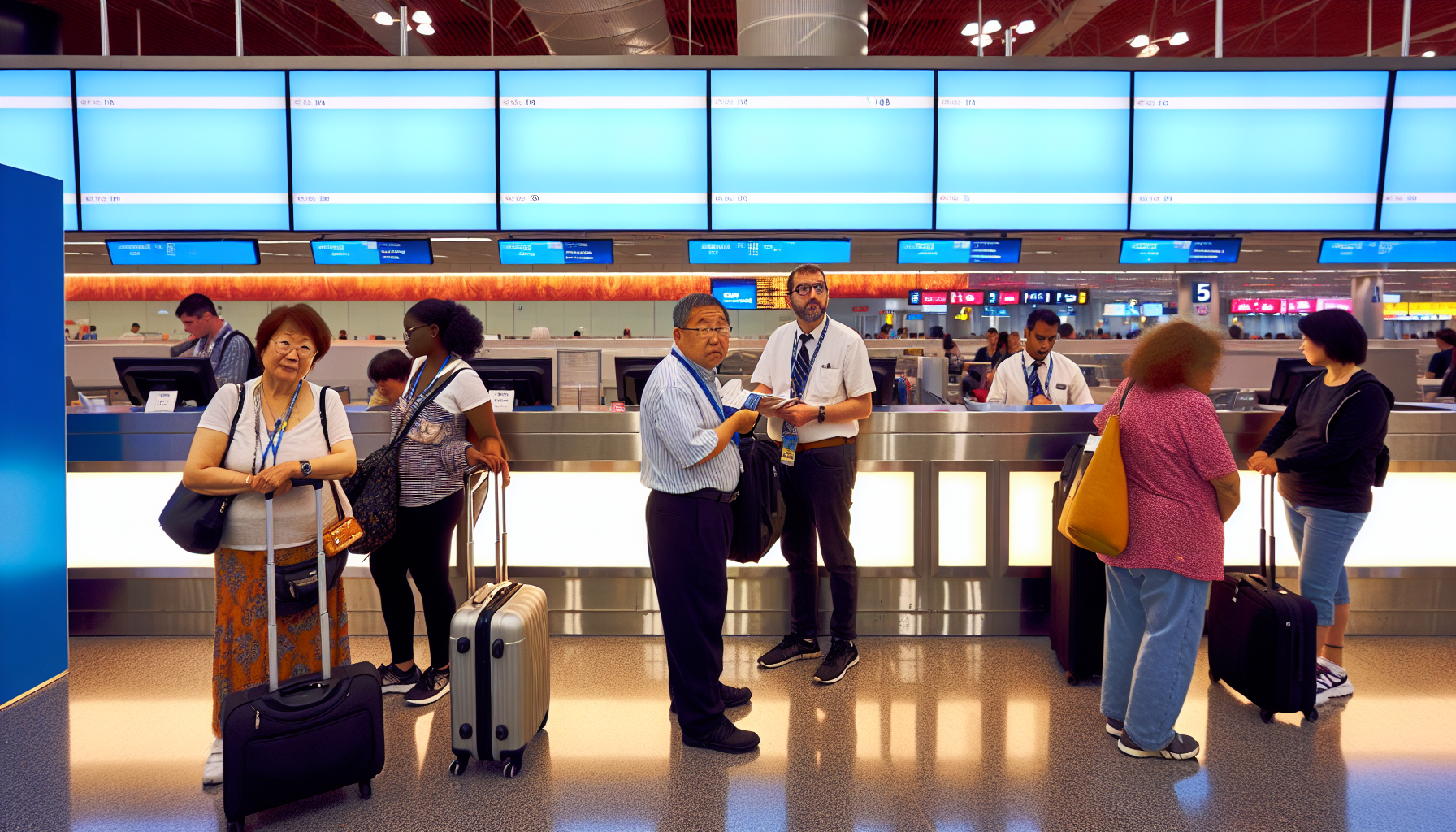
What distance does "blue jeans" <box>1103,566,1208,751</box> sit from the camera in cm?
250

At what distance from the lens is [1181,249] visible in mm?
4691

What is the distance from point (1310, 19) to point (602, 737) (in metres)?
11.9

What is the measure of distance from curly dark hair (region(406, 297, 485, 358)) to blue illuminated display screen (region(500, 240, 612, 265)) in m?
1.77

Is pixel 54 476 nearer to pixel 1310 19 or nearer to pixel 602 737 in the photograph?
pixel 602 737

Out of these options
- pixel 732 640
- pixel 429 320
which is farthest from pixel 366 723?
pixel 732 640

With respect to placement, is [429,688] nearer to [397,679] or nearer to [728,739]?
[397,679]

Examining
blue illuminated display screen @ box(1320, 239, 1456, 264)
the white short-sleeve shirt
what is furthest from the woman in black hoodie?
blue illuminated display screen @ box(1320, 239, 1456, 264)

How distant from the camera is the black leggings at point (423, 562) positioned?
292cm

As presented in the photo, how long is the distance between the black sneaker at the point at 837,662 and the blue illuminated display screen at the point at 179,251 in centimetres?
395

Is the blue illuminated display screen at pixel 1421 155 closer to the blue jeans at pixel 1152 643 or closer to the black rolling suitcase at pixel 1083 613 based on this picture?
the black rolling suitcase at pixel 1083 613

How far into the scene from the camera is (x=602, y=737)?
2822 mm

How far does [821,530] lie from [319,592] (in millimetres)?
1834

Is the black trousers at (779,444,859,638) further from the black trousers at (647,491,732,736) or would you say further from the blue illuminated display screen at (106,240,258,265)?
the blue illuminated display screen at (106,240,258,265)

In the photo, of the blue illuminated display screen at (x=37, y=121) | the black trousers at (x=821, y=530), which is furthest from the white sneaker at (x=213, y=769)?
the blue illuminated display screen at (x=37, y=121)
